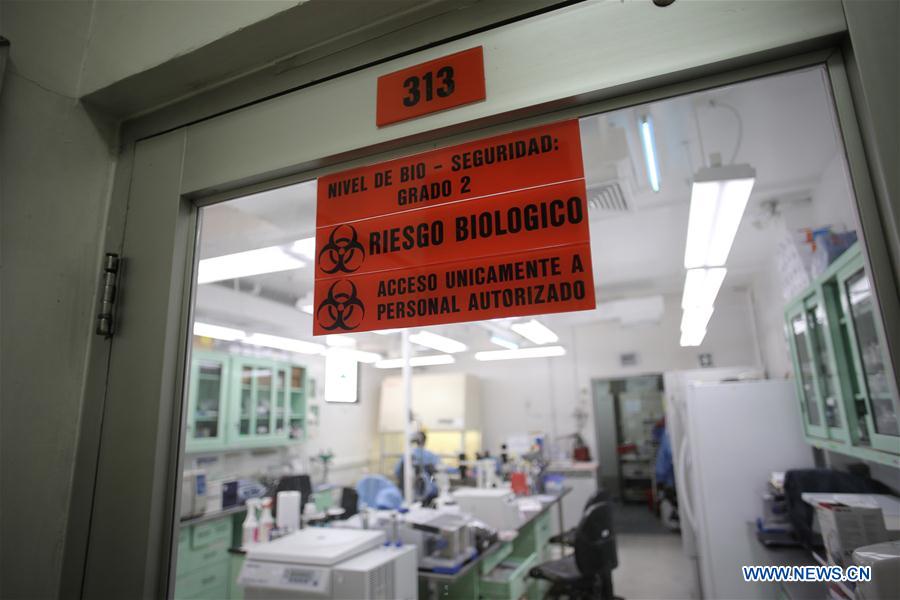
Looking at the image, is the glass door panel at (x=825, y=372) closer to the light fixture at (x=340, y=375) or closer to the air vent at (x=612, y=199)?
the air vent at (x=612, y=199)

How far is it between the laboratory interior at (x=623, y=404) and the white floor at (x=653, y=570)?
30 mm

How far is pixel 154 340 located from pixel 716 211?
1884 mm

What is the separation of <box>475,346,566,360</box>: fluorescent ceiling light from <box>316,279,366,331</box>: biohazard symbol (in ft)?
19.2

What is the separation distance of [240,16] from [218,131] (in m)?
0.22

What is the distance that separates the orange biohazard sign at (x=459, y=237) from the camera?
26.8 inches

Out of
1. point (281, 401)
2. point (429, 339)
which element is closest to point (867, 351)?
point (429, 339)

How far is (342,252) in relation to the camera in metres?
0.83

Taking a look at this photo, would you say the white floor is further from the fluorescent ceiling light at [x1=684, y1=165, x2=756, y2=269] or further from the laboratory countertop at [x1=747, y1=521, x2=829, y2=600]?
the fluorescent ceiling light at [x1=684, y1=165, x2=756, y2=269]

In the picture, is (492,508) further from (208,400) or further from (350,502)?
(208,400)

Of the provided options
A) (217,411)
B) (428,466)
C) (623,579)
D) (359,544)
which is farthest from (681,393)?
(217,411)

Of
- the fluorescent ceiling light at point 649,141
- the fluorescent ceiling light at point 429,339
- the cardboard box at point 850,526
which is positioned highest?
the fluorescent ceiling light at point 649,141

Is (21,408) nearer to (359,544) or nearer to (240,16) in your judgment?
(240,16)

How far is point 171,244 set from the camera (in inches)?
36.4

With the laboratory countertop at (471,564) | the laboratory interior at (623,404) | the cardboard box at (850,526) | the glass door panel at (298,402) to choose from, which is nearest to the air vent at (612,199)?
the laboratory interior at (623,404)
